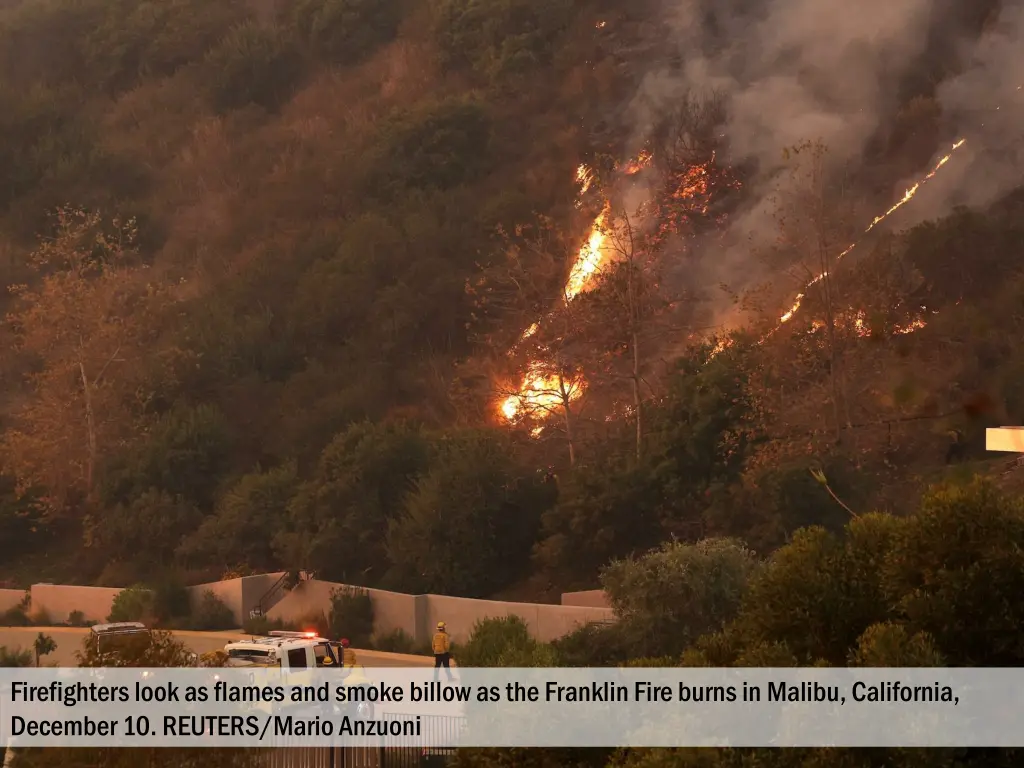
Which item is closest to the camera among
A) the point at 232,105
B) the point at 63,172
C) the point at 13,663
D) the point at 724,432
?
the point at 13,663

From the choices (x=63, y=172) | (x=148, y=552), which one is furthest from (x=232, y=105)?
(x=148, y=552)

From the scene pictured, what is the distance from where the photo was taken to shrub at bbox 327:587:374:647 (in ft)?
89.3

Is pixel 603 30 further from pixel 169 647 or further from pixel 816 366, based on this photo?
pixel 169 647

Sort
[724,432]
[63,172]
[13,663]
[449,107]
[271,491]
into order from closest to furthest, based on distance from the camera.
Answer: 1. [13,663]
2. [724,432]
3. [271,491]
4. [449,107]
5. [63,172]

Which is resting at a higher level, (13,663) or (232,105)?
(232,105)

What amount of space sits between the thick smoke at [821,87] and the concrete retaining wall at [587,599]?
16.2 meters

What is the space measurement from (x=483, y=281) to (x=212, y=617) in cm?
1147

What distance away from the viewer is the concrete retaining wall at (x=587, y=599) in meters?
25.1

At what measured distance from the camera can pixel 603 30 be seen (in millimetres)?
59031

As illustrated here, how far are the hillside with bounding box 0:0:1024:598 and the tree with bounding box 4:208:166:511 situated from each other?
0.46ft

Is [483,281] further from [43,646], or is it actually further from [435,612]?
[43,646]

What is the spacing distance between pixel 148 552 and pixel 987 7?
3750 cm

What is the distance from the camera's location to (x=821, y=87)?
4791cm

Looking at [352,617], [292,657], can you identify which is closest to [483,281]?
[352,617]
